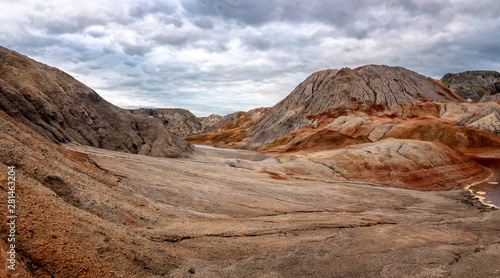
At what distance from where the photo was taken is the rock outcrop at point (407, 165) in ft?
109

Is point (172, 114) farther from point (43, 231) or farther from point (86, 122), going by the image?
point (43, 231)

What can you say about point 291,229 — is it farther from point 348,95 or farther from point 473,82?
point 473,82

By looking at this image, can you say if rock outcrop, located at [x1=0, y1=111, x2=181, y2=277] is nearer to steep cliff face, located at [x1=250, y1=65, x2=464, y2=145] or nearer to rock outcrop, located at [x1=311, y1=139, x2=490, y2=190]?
rock outcrop, located at [x1=311, y1=139, x2=490, y2=190]

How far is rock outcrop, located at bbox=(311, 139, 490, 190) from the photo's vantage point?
3338cm

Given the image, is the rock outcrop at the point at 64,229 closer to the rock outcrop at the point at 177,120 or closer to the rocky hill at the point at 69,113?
the rocky hill at the point at 69,113

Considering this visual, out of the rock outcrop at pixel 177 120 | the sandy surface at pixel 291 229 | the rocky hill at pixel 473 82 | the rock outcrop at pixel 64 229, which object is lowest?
the sandy surface at pixel 291 229

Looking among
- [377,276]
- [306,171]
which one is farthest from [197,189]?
[306,171]

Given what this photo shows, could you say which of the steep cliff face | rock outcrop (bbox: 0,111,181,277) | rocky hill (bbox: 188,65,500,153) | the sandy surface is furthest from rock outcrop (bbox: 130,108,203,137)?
rock outcrop (bbox: 0,111,181,277)

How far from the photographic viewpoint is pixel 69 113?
27891 mm

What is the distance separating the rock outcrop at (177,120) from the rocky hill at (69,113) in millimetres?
125104

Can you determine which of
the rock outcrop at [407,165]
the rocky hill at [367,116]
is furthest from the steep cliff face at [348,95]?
the rock outcrop at [407,165]

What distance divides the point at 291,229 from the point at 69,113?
82.7 ft

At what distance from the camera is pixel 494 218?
54.9 feet

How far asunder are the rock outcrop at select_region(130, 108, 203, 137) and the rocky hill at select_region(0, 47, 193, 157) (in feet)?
410
